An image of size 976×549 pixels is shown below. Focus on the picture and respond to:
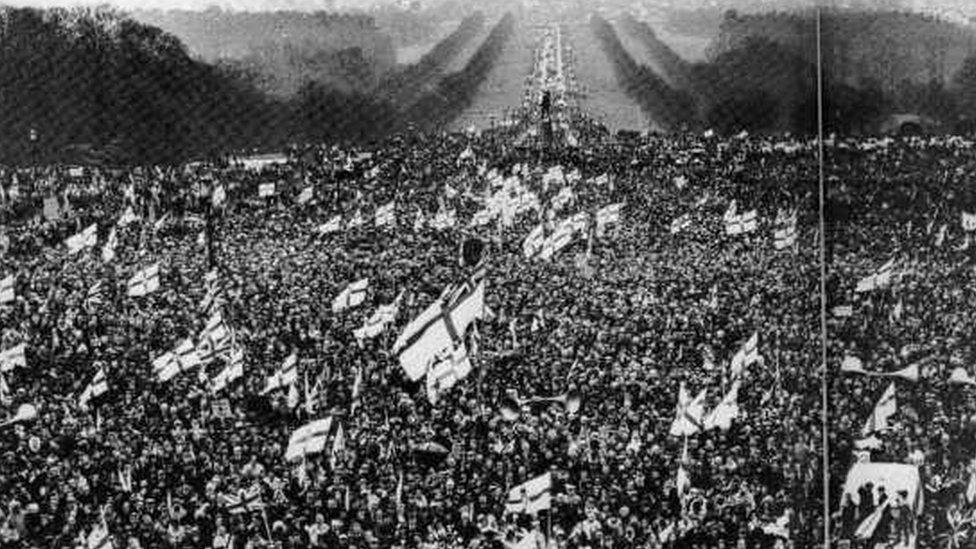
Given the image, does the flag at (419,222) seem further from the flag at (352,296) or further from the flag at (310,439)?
the flag at (310,439)

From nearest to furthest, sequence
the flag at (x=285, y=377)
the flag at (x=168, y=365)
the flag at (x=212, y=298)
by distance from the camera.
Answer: the flag at (x=285, y=377)
the flag at (x=168, y=365)
the flag at (x=212, y=298)

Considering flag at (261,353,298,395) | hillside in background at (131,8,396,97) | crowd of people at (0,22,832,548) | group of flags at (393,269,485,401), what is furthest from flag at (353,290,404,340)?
hillside in background at (131,8,396,97)

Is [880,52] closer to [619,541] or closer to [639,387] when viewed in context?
[639,387]

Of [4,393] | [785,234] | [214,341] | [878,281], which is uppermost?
[214,341]

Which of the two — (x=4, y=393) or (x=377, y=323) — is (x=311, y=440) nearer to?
(x=377, y=323)

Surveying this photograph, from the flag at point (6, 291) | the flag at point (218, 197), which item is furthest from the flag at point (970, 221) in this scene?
the flag at point (218, 197)

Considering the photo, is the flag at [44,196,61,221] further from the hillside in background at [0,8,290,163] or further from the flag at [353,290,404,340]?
the flag at [353,290,404,340]

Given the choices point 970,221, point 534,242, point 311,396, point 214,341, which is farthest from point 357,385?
point 970,221
